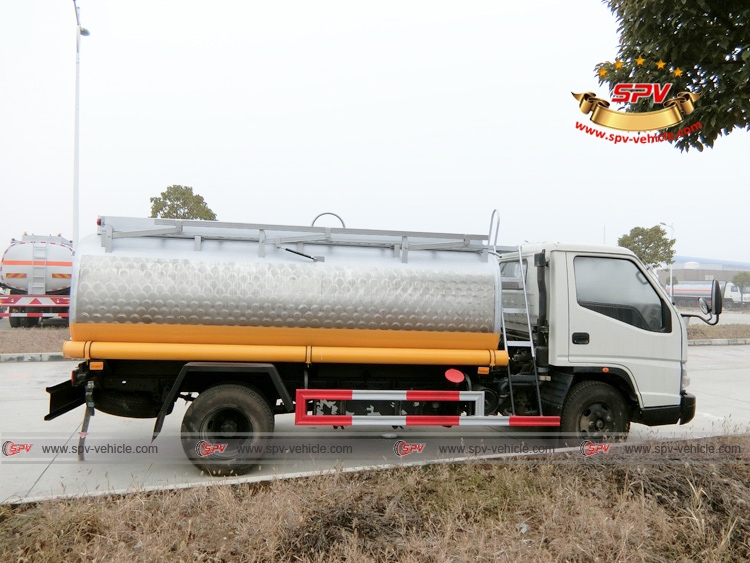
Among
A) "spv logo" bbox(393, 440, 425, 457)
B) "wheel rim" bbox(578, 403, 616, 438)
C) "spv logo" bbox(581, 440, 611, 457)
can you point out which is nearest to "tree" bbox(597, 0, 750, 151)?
"wheel rim" bbox(578, 403, 616, 438)

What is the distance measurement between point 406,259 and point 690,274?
4999 inches

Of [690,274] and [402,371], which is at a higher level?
[690,274]

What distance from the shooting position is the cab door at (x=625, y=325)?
17.4 feet

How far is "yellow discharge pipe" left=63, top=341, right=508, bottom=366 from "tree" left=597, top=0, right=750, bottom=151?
9.75ft

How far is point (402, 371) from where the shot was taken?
529cm

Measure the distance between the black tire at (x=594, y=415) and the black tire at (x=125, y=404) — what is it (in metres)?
4.09

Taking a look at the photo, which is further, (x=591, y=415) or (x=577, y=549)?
(x=591, y=415)

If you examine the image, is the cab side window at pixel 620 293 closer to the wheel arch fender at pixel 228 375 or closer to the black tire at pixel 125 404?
the wheel arch fender at pixel 228 375

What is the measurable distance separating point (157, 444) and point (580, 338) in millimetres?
4665

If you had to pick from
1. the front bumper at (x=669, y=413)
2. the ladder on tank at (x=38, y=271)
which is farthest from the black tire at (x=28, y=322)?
the front bumper at (x=669, y=413)

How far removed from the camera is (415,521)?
3.72 meters

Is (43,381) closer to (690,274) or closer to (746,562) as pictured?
(746,562)

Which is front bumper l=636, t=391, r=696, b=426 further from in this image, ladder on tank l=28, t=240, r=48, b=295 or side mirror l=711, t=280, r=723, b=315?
ladder on tank l=28, t=240, r=48, b=295

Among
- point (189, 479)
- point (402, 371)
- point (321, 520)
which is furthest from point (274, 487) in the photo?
point (402, 371)
